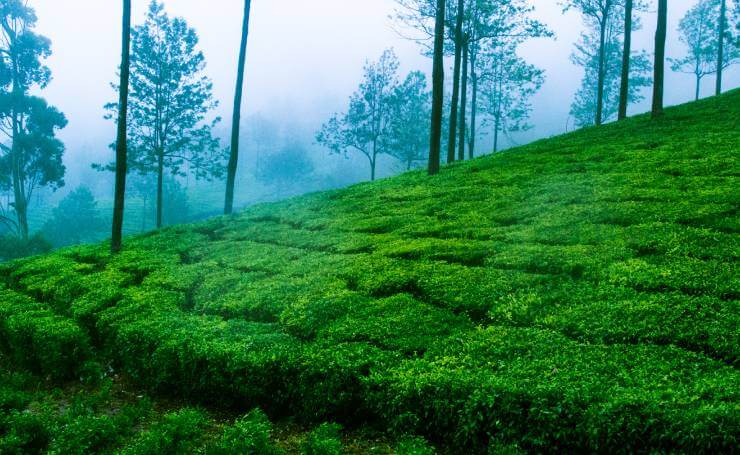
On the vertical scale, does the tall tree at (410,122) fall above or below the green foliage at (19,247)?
above

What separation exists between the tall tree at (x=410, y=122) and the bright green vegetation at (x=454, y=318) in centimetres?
3217

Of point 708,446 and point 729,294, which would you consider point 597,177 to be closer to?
point 729,294

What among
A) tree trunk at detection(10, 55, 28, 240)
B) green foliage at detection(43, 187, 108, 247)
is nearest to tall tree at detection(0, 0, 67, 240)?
tree trunk at detection(10, 55, 28, 240)

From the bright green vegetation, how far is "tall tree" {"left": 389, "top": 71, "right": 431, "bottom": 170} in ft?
106

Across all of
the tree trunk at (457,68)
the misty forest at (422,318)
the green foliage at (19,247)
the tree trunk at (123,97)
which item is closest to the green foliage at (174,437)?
the misty forest at (422,318)

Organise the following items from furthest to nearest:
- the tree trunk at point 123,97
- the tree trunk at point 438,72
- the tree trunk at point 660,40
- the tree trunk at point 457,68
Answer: the tree trunk at point 457,68 < the tree trunk at point 660,40 < the tree trunk at point 438,72 < the tree trunk at point 123,97

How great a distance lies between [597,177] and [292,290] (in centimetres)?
920

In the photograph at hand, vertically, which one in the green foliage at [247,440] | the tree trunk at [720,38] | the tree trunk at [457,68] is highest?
the tree trunk at [720,38]

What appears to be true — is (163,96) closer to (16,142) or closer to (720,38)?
(16,142)

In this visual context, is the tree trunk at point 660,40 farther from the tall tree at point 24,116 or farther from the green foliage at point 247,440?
the tall tree at point 24,116

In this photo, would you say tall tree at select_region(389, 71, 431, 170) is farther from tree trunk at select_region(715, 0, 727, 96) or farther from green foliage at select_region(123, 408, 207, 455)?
green foliage at select_region(123, 408, 207, 455)

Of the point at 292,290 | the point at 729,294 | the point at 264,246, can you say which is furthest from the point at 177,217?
the point at 729,294

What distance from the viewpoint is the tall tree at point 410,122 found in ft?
154

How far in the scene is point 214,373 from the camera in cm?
766
